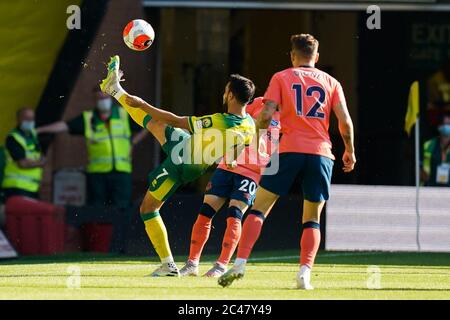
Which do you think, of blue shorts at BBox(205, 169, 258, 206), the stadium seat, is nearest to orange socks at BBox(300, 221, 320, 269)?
blue shorts at BBox(205, 169, 258, 206)

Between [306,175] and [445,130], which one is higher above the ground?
[445,130]

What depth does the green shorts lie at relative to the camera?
11109mm

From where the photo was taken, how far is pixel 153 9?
18.0 m

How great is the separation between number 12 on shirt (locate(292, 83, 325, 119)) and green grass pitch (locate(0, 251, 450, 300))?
138cm

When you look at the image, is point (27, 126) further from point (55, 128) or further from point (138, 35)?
point (138, 35)

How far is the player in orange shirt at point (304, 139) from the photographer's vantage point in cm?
985

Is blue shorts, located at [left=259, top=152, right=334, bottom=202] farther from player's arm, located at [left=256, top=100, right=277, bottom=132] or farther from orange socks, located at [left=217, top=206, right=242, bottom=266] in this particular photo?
orange socks, located at [left=217, top=206, right=242, bottom=266]

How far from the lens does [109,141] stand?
689 inches

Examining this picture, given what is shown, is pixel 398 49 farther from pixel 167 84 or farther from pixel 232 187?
pixel 232 187

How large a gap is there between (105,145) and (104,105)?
57 centimetres

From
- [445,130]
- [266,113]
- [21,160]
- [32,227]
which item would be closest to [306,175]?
[266,113]

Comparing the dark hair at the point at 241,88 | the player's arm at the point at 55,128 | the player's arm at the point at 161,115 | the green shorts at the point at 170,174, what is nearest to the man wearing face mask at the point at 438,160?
the player's arm at the point at 55,128

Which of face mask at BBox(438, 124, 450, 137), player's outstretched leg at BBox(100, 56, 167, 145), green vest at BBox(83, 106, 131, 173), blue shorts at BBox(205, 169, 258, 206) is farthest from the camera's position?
face mask at BBox(438, 124, 450, 137)
